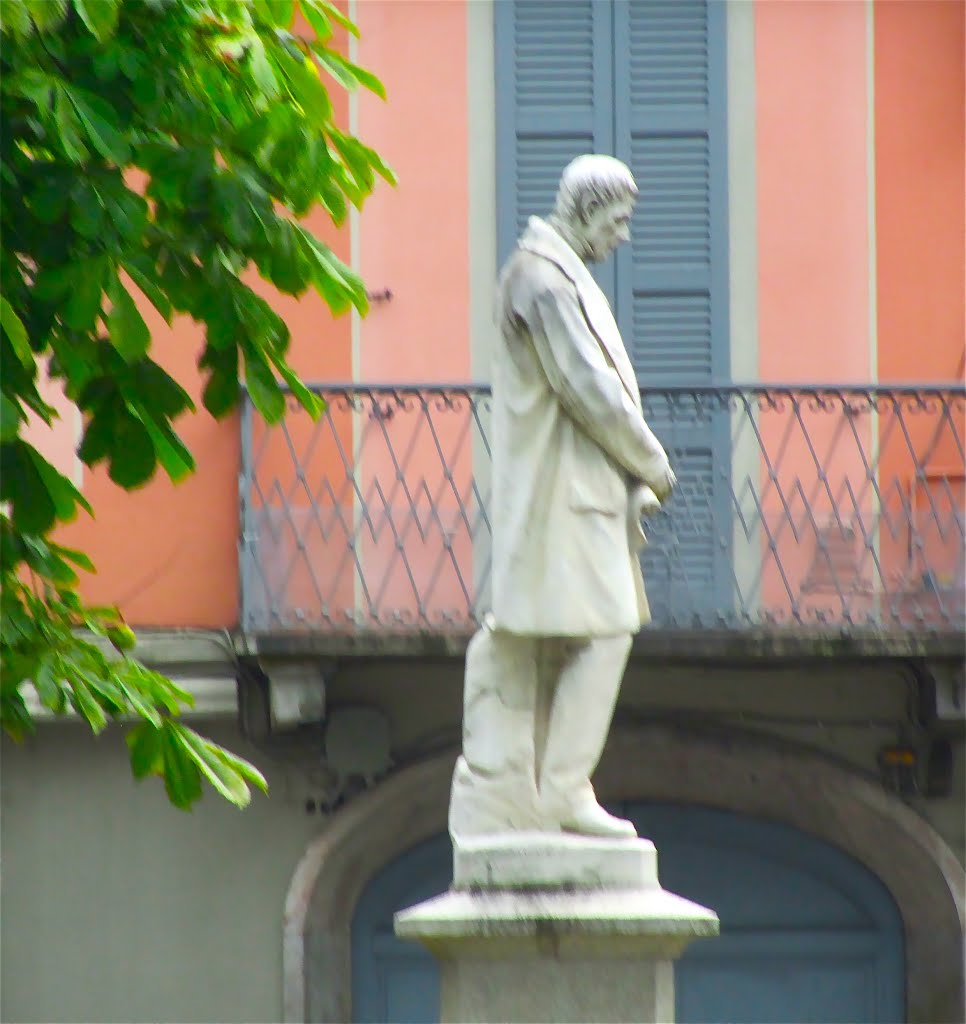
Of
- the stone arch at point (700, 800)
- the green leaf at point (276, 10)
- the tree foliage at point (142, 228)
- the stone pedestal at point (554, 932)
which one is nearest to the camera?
the tree foliage at point (142, 228)

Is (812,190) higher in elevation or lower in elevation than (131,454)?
higher

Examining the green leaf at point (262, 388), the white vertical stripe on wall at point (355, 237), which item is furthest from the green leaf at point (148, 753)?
the white vertical stripe on wall at point (355, 237)

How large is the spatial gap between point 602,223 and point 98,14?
4.86ft

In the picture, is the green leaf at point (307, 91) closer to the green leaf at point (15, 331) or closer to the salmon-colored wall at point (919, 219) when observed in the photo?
the green leaf at point (15, 331)

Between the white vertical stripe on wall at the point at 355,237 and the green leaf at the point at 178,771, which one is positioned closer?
the green leaf at the point at 178,771

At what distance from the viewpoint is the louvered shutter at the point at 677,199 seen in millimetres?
12250

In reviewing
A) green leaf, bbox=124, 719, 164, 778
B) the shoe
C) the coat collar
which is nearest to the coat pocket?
the coat collar

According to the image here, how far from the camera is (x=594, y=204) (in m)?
7.31

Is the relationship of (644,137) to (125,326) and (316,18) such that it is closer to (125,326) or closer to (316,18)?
(316,18)

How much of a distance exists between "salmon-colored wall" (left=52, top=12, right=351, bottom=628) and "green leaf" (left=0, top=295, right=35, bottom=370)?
546cm

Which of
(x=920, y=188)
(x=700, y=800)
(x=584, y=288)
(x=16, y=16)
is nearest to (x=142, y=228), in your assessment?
(x=16, y=16)

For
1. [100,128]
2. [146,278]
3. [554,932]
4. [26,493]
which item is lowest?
[554,932]

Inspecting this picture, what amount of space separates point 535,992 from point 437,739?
509 cm

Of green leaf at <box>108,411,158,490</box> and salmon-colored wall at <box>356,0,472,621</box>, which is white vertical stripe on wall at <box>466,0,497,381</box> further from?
green leaf at <box>108,411,158,490</box>
